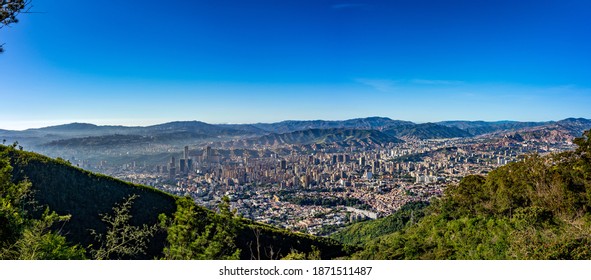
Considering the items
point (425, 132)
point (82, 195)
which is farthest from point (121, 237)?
point (425, 132)

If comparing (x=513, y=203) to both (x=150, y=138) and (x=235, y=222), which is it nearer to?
(x=235, y=222)

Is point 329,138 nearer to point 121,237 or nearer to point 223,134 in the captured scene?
point 223,134

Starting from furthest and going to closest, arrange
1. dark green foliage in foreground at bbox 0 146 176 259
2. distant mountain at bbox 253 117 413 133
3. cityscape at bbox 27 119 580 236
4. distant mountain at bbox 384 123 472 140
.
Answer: distant mountain at bbox 253 117 413 133, distant mountain at bbox 384 123 472 140, cityscape at bbox 27 119 580 236, dark green foliage in foreground at bbox 0 146 176 259

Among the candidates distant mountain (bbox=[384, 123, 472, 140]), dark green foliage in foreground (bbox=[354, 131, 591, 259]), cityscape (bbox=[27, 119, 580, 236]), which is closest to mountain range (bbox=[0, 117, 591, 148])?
distant mountain (bbox=[384, 123, 472, 140])

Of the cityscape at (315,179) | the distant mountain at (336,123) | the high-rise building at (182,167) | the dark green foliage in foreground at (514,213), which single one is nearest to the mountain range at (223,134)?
the distant mountain at (336,123)

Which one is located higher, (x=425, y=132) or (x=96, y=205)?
(x=425, y=132)

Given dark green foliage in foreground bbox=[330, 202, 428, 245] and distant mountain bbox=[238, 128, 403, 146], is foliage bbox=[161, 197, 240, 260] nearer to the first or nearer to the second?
dark green foliage in foreground bbox=[330, 202, 428, 245]

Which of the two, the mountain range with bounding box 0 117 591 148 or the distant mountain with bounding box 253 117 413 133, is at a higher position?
the distant mountain with bounding box 253 117 413 133
